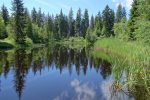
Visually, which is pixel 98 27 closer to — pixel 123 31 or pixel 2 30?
pixel 2 30

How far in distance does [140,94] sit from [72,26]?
122 metres

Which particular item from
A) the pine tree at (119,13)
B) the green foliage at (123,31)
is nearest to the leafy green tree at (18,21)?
the green foliage at (123,31)

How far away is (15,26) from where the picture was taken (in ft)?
207

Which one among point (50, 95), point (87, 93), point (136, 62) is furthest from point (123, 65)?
point (50, 95)

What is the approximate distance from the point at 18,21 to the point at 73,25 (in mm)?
73060

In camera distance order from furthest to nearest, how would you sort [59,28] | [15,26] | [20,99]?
1. [59,28]
2. [15,26]
3. [20,99]

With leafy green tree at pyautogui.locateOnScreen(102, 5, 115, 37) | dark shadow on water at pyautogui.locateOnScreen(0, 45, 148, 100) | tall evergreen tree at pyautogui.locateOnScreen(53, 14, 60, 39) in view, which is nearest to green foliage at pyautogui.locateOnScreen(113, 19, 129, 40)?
dark shadow on water at pyautogui.locateOnScreen(0, 45, 148, 100)

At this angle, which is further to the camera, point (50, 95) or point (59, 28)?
point (59, 28)

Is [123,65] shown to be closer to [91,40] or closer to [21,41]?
[21,41]

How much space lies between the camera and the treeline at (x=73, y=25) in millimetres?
32088

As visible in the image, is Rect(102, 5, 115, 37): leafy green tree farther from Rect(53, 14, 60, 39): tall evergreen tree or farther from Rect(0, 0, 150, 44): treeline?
Rect(53, 14, 60, 39): tall evergreen tree

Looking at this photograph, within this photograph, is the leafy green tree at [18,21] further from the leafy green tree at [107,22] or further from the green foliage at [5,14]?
the leafy green tree at [107,22]

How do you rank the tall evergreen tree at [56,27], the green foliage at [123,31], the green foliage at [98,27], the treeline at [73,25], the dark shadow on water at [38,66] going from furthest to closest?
the tall evergreen tree at [56,27] < the green foliage at [98,27] < the green foliage at [123,31] < the treeline at [73,25] < the dark shadow on water at [38,66]

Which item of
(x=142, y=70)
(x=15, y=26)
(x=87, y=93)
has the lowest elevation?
(x=87, y=93)
